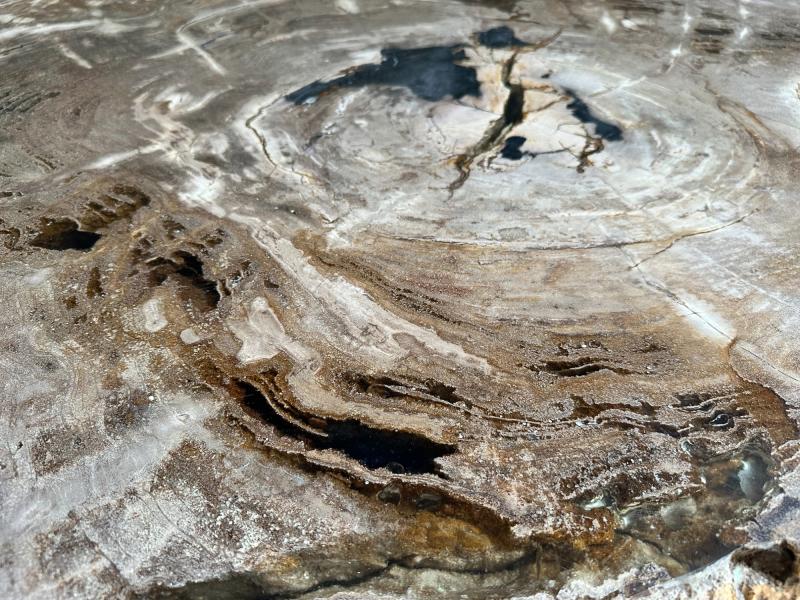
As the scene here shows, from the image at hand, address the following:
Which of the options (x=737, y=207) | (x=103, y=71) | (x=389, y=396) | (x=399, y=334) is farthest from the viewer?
(x=103, y=71)

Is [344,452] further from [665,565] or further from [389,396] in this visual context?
[665,565]

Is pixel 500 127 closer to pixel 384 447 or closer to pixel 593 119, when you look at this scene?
pixel 593 119

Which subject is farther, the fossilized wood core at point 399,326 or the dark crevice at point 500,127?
the dark crevice at point 500,127

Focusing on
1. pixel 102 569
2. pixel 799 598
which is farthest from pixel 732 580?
pixel 102 569

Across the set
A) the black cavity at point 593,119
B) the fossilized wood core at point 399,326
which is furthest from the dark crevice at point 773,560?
the black cavity at point 593,119

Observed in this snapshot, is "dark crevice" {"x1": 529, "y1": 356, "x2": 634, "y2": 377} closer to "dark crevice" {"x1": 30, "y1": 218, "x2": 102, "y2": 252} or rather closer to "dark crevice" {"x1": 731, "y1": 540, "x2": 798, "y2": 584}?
→ "dark crevice" {"x1": 731, "y1": 540, "x2": 798, "y2": 584}

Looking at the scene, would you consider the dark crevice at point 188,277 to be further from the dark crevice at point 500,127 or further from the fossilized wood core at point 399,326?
the dark crevice at point 500,127

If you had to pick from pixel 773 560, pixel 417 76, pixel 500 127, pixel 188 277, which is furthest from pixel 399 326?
pixel 417 76

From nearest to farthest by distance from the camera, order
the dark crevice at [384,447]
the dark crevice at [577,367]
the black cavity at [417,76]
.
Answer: the dark crevice at [384,447] < the dark crevice at [577,367] < the black cavity at [417,76]
